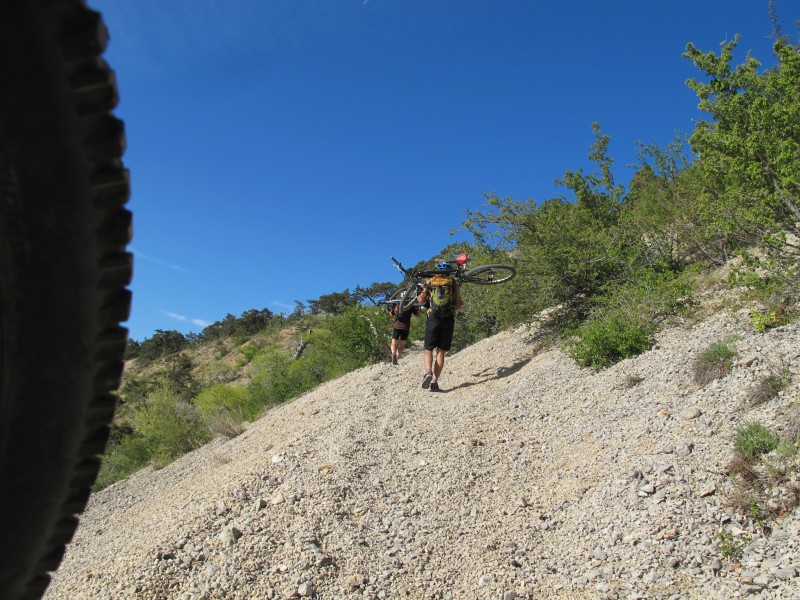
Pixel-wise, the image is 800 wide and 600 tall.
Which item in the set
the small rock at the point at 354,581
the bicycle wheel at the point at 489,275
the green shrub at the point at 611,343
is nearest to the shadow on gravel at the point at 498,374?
the green shrub at the point at 611,343

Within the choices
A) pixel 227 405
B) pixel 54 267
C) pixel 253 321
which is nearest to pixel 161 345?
pixel 253 321

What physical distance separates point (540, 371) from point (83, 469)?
737 cm

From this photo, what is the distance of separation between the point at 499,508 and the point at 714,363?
8.69ft

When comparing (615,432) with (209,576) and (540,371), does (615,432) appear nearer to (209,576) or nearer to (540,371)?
(540,371)

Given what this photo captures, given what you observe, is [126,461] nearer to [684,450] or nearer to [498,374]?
[498,374]

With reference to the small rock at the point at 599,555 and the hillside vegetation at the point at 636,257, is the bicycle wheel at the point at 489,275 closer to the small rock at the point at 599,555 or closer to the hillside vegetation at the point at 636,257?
the hillside vegetation at the point at 636,257

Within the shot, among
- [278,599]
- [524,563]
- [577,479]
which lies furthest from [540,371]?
[278,599]

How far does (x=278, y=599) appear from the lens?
3.57 meters

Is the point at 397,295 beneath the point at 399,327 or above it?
above


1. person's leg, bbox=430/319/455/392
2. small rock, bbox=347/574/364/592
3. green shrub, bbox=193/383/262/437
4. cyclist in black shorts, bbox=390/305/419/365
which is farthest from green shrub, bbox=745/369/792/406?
green shrub, bbox=193/383/262/437

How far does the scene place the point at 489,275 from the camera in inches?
406

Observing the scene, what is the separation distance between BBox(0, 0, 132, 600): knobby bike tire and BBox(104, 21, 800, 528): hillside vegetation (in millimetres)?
4291

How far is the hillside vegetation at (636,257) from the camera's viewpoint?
6.27 meters

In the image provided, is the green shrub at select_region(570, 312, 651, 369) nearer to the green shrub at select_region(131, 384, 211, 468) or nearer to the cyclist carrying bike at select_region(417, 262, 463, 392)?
the cyclist carrying bike at select_region(417, 262, 463, 392)
